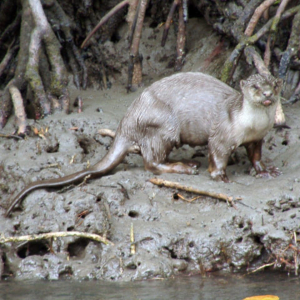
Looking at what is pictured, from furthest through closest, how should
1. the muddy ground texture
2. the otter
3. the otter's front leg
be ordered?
the otter's front leg → the otter → the muddy ground texture

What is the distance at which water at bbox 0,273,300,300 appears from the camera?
3.22 m

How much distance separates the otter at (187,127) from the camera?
436 cm

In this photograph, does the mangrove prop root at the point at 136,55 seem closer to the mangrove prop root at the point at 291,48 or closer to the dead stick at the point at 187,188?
the mangrove prop root at the point at 291,48

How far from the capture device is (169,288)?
3.38 m

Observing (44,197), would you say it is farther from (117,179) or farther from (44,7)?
(44,7)

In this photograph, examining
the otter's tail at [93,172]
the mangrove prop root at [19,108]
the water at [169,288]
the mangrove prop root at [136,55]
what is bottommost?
the water at [169,288]

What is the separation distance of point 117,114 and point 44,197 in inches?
66.8

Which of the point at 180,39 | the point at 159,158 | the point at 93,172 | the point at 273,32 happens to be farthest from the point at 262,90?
the point at 180,39

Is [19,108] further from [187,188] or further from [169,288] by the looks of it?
A: [169,288]

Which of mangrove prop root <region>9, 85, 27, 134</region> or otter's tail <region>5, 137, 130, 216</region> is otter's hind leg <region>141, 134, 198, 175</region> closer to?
otter's tail <region>5, 137, 130, 216</region>

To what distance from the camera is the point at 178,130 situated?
4.62m

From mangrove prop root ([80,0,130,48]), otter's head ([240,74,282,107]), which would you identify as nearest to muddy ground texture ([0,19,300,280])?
otter's head ([240,74,282,107])

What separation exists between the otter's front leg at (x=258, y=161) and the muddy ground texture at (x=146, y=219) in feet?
0.33

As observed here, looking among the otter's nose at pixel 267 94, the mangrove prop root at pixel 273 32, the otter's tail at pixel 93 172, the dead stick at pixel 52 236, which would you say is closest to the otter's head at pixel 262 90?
the otter's nose at pixel 267 94
